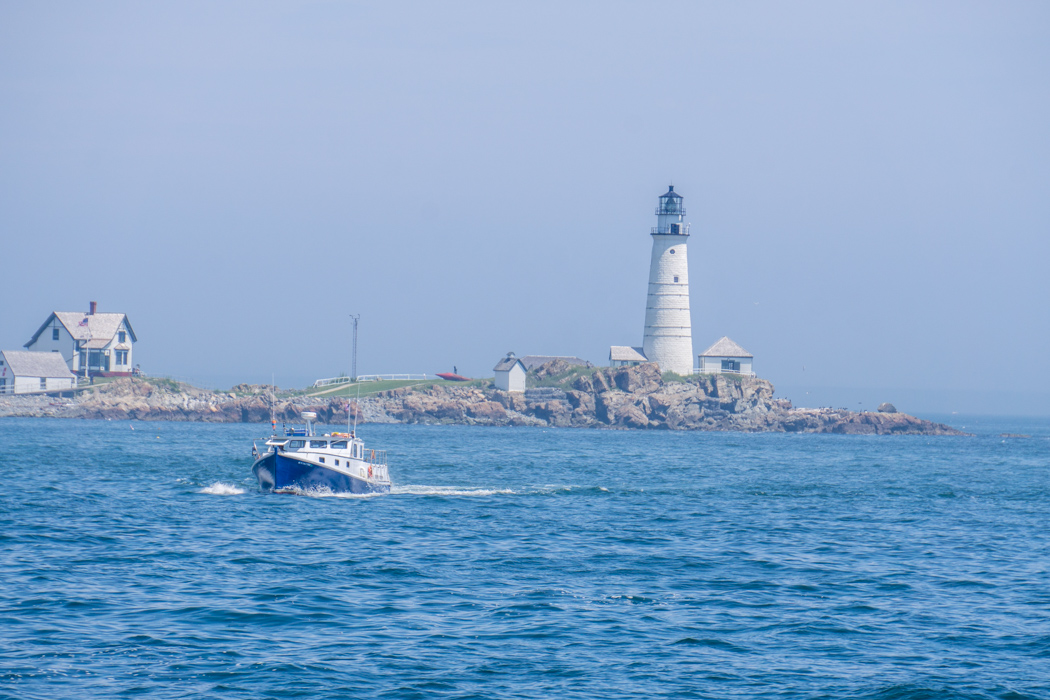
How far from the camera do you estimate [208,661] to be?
18.4 meters

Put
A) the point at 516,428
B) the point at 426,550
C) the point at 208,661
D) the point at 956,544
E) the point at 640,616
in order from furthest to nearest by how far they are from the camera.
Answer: the point at 516,428, the point at 956,544, the point at 426,550, the point at 640,616, the point at 208,661

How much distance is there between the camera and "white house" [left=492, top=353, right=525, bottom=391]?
12019 centimetres

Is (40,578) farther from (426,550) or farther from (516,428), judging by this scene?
(516,428)

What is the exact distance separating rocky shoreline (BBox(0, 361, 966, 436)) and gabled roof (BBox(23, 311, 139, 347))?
691cm

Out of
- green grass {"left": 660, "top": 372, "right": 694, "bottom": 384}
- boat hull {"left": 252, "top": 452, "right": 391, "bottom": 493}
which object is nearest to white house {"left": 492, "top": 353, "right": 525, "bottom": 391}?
green grass {"left": 660, "top": 372, "right": 694, "bottom": 384}

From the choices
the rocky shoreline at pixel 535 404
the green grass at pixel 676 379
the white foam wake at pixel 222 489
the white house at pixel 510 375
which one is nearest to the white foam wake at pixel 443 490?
the white foam wake at pixel 222 489

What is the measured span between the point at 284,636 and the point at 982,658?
42.8 ft

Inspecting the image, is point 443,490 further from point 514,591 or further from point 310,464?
point 514,591

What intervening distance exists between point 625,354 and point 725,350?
37.7 feet

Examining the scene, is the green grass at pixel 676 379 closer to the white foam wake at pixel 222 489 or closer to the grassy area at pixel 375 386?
the grassy area at pixel 375 386

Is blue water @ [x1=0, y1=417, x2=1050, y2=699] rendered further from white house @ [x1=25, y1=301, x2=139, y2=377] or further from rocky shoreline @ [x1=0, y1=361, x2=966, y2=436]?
white house @ [x1=25, y1=301, x2=139, y2=377]

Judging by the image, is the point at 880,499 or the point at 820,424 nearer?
the point at 880,499

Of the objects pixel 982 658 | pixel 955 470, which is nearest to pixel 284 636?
pixel 982 658

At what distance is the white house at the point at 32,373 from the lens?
4417 inches
